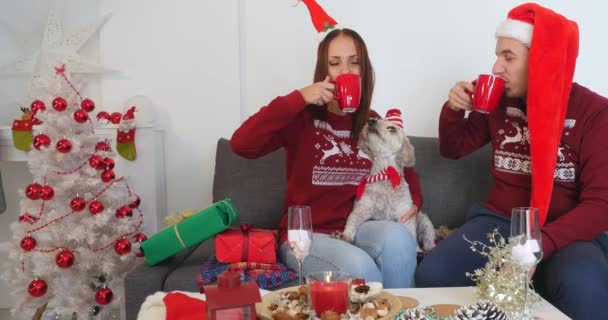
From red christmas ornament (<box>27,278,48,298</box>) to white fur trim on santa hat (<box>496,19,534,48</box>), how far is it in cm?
197

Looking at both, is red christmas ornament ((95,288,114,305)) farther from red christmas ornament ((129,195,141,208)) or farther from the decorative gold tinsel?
the decorative gold tinsel

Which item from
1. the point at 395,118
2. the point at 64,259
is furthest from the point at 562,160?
the point at 64,259

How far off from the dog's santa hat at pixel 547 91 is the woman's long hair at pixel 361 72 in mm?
558

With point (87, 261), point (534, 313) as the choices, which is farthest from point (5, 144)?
point (534, 313)

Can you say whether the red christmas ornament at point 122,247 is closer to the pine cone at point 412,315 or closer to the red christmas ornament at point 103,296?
the red christmas ornament at point 103,296

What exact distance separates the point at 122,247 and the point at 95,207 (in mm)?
197

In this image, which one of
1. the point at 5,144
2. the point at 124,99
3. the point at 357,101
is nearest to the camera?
the point at 357,101

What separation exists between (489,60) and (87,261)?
80.5 inches

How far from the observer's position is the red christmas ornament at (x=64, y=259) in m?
2.25

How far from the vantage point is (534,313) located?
138 centimetres

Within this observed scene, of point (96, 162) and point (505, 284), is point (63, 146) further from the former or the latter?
point (505, 284)

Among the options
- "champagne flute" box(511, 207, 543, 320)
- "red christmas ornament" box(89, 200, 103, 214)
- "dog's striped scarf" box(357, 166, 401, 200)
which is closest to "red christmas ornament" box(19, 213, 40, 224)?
"red christmas ornament" box(89, 200, 103, 214)

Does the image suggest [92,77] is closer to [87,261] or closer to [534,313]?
[87,261]

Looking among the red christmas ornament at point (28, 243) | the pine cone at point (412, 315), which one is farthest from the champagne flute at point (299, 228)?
the red christmas ornament at point (28, 243)
